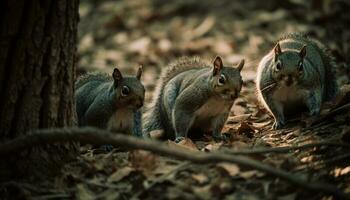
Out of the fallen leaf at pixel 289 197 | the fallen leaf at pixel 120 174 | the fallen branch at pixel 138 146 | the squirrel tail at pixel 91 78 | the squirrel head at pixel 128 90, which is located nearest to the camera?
the fallen branch at pixel 138 146

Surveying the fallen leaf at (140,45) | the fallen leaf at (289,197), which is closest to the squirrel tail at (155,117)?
the fallen leaf at (289,197)

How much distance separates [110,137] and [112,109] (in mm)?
1563

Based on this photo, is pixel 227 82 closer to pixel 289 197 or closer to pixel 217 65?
pixel 217 65

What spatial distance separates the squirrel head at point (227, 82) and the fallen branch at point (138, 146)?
1.41 m

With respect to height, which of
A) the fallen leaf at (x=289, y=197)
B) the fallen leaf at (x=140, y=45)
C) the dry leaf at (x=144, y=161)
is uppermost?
the fallen leaf at (x=140, y=45)

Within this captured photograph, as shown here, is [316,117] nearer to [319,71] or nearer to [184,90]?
[319,71]

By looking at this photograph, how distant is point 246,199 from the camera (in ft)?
Result: 13.8

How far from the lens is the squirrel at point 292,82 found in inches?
231

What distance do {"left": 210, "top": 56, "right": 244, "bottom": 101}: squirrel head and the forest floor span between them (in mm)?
355

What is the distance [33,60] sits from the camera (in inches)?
178

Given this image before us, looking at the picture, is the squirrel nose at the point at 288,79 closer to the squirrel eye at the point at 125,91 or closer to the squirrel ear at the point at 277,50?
the squirrel ear at the point at 277,50

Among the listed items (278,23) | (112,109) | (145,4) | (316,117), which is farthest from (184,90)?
(145,4)

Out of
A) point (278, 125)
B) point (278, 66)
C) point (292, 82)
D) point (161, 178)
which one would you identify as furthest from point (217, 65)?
point (161, 178)

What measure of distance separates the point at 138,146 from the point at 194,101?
6.09ft
